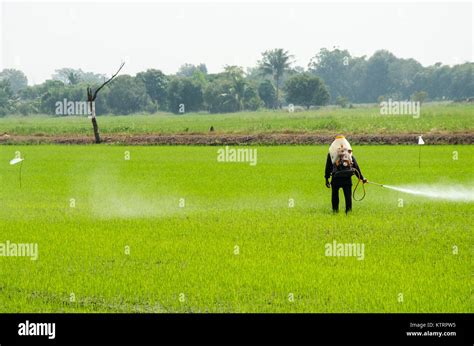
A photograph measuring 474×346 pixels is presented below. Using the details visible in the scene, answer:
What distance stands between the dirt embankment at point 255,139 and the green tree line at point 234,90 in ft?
84.0

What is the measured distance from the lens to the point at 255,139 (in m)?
41.9

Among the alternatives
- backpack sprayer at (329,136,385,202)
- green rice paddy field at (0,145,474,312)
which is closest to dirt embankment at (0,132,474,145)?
green rice paddy field at (0,145,474,312)

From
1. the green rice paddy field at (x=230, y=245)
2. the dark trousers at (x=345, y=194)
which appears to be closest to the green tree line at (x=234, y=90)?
the green rice paddy field at (x=230, y=245)

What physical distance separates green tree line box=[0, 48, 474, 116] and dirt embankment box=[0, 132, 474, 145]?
25.6 meters

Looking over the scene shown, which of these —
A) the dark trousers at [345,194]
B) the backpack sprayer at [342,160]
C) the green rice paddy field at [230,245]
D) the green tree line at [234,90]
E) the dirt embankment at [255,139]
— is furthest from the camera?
the green tree line at [234,90]

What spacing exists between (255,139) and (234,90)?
1625 inches

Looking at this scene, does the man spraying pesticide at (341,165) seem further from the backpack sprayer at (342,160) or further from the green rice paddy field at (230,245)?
the green rice paddy field at (230,245)

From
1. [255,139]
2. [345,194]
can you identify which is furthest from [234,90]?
[345,194]

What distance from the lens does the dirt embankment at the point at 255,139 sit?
38.8m

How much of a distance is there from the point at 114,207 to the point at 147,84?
2660 inches

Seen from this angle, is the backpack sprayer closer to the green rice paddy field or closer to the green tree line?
the green rice paddy field

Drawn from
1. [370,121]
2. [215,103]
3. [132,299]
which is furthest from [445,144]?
[215,103]

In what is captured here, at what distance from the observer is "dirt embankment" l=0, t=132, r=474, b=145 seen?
1527 inches
